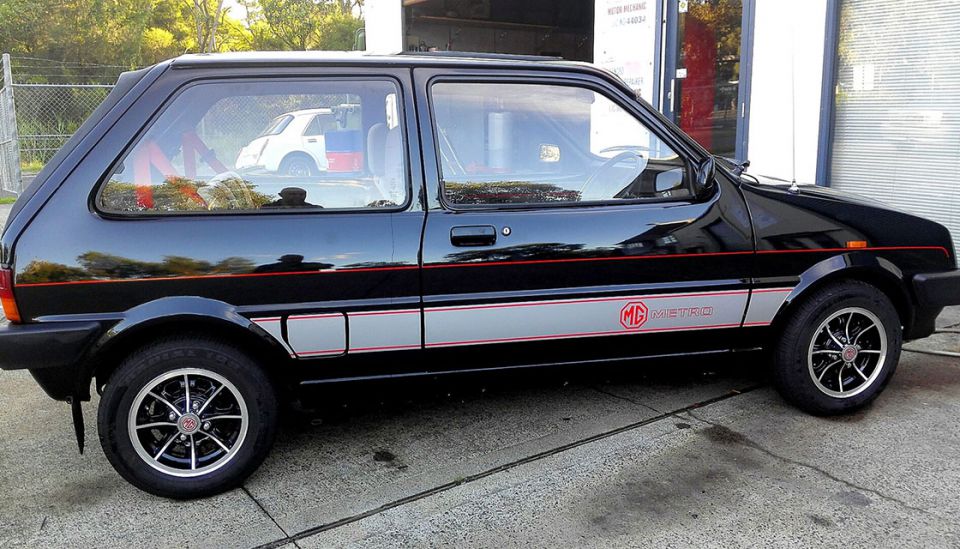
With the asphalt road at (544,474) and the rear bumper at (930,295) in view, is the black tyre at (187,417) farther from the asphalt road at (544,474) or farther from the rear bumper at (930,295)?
the rear bumper at (930,295)

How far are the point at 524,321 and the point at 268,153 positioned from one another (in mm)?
1342

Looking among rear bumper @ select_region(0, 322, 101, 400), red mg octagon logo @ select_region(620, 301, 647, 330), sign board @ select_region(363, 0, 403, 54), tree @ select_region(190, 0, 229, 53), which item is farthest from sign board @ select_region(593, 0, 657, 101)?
tree @ select_region(190, 0, 229, 53)

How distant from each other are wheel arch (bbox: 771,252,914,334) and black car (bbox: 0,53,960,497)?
1 cm

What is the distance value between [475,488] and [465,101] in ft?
5.65

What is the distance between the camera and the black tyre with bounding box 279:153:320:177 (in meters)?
3.27

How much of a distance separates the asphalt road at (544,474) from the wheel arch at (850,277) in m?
0.35

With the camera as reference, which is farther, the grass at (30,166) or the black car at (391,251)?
the grass at (30,166)

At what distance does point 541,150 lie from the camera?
357 cm

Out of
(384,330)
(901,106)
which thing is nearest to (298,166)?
(384,330)

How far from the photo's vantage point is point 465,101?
3.45 metres

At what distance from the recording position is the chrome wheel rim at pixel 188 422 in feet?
10.1

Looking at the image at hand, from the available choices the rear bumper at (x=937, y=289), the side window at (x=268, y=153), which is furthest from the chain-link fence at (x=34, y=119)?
the rear bumper at (x=937, y=289)

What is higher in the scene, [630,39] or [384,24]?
[384,24]

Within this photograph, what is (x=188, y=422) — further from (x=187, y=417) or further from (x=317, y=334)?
(x=317, y=334)
